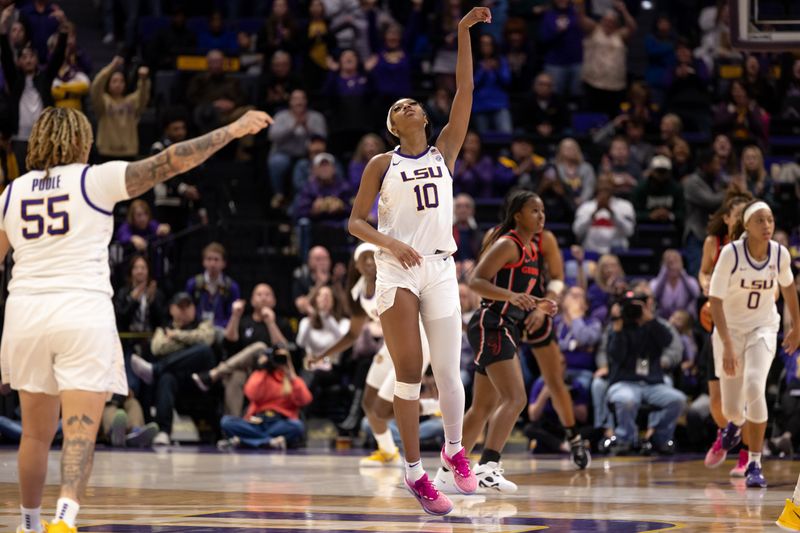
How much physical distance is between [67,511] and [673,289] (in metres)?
11.2

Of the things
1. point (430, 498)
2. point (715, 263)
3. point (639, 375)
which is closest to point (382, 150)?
point (639, 375)

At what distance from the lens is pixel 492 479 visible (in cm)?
917

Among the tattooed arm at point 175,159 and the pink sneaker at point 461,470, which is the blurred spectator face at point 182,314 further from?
the tattooed arm at point 175,159

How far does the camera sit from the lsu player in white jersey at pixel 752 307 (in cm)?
1004

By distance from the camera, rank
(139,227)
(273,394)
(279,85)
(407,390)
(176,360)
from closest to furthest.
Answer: (407,390) → (273,394) → (176,360) → (139,227) → (279,85)

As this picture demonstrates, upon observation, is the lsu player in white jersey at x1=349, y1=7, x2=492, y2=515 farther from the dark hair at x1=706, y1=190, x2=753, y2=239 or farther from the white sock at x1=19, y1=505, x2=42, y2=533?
the dark hair at x1=706, y1=190, x2=753, y2=239

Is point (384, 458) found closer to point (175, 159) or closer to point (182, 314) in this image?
point (182, 314)

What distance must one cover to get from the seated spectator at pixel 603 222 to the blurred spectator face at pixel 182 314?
5076 mm

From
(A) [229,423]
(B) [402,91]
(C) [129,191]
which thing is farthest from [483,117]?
(C) [129,191]

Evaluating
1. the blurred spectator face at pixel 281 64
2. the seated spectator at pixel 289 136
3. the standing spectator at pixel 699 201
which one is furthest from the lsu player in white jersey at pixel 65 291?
the blurred spectator face at pixel 281 64

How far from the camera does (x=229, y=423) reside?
47.5 feet

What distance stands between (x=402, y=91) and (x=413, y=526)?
519 inches

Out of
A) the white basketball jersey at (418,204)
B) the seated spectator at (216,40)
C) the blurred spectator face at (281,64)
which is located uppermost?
the seated spectator at (216,40)

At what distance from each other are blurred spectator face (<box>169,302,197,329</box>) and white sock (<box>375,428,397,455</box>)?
13.3 ft
